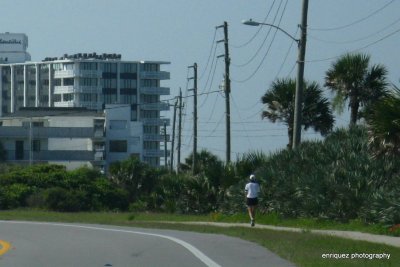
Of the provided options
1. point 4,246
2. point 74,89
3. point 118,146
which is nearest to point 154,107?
point 74,89

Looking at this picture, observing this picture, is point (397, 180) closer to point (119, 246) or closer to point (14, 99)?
point (119, 246)

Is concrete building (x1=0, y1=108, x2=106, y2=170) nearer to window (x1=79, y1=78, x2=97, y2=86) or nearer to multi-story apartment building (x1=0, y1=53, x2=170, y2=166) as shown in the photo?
multi-story apartment building (x1=0, y1=53, x2=170, y2=166)

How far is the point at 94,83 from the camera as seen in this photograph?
471ft

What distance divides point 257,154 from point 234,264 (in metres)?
25.2

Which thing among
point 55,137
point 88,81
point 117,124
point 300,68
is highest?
point 88,81

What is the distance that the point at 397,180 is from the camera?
2720 centimetres

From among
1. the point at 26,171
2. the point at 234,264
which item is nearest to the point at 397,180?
the point at 234,264

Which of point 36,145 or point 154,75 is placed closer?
point 36,145

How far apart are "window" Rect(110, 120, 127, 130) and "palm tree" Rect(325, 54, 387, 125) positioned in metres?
67.1

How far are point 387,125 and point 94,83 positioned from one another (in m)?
119

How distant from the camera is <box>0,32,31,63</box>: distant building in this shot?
5850 inches

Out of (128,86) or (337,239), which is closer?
(337,239)

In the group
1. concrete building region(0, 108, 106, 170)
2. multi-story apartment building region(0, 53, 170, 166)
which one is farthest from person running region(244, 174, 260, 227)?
multi-story apartment building region(0, 53, 170, 166)

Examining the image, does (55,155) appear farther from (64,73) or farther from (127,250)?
(127,250)
